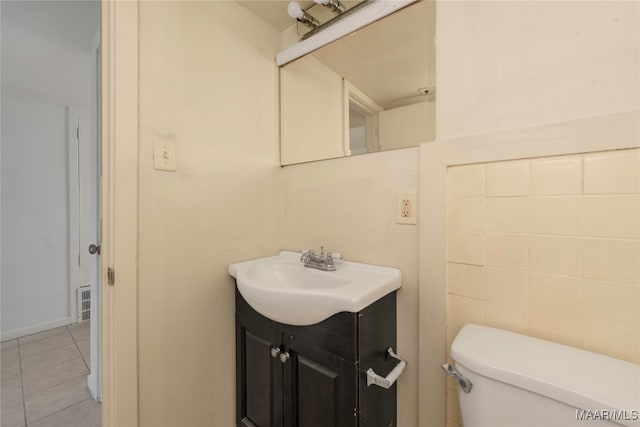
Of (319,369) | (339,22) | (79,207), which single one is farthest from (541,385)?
(79,207)

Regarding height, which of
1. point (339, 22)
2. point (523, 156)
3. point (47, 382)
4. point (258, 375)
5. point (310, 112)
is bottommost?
point (47, 382)

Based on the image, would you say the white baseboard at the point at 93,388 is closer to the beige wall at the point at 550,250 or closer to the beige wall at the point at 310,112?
the beige wall at the point at 310,112

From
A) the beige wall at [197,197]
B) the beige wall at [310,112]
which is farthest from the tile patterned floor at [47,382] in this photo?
the beige wall at [310,112]

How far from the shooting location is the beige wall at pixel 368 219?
0.92 metres

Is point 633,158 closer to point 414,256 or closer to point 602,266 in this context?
point 602,266

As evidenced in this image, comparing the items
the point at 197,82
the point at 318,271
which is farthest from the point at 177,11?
the point at 318,271

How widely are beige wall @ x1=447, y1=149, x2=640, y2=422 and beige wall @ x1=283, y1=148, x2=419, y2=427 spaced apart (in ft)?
0.45

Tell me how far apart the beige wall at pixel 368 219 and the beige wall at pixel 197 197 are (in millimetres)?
190

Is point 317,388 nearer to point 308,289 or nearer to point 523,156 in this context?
point 308,289

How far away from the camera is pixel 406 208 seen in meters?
0.92

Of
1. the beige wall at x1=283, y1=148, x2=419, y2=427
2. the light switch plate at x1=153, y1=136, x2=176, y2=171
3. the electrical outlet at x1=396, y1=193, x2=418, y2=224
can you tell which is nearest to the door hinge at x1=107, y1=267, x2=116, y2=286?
the light switch plate at x1=153, y1=136, x2=176, y2=171

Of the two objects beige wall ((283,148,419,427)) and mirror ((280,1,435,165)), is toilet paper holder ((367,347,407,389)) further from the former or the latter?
mirror ((280,1,435,165))

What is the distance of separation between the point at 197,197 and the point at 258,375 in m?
0.74

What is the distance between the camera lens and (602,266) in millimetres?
624
